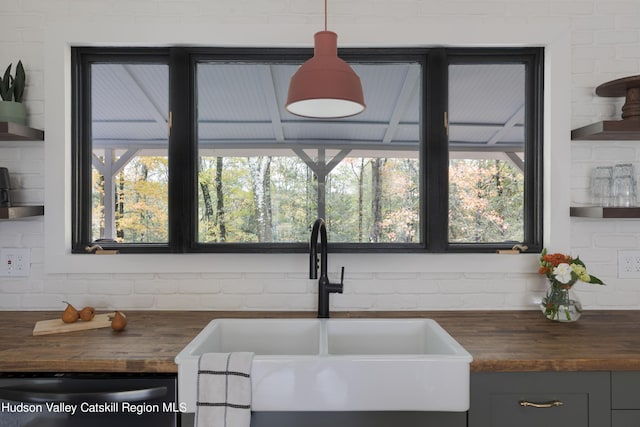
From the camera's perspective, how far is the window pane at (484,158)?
7.22ft

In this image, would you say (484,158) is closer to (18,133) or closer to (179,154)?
(179,154)

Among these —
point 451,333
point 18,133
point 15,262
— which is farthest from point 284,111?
point 15,262

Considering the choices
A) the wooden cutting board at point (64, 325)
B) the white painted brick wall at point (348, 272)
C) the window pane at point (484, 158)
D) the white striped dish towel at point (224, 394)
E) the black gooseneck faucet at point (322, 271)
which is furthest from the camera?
the window pane at point (484, 158)

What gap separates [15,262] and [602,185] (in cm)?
270

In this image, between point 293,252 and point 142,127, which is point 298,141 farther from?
point 142,127

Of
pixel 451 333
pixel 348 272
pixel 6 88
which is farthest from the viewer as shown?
pixel 348 272

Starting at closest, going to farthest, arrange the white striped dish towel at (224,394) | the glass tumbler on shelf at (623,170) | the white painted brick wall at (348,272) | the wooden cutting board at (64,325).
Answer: the white striped dish towel at (224,394) < the wooden cutting board at (64,325) < the glass tumbler on shelf at (623,170) < the white painted brick wall at (348,272)

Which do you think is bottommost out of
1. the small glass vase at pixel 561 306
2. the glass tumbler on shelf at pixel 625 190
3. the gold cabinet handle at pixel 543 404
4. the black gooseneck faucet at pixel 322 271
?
the gold cabinet handle at pixel 543 404

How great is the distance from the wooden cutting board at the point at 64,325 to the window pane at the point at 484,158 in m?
1.59

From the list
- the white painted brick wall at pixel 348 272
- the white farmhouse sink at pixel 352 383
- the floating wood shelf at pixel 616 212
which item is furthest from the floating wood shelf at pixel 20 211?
the floating wood shelf at pixel 616 212

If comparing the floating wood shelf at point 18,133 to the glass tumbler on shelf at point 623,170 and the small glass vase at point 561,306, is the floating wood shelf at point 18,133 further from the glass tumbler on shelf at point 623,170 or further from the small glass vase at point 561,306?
the glass tumbler on shelf at point 623,170

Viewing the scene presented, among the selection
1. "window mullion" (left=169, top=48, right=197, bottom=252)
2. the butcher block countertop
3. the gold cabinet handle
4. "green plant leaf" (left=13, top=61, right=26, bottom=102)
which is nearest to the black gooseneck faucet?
the butcher block countertop

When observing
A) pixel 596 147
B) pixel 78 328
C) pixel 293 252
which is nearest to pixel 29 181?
pixel 78 328

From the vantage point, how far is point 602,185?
2.05 m
